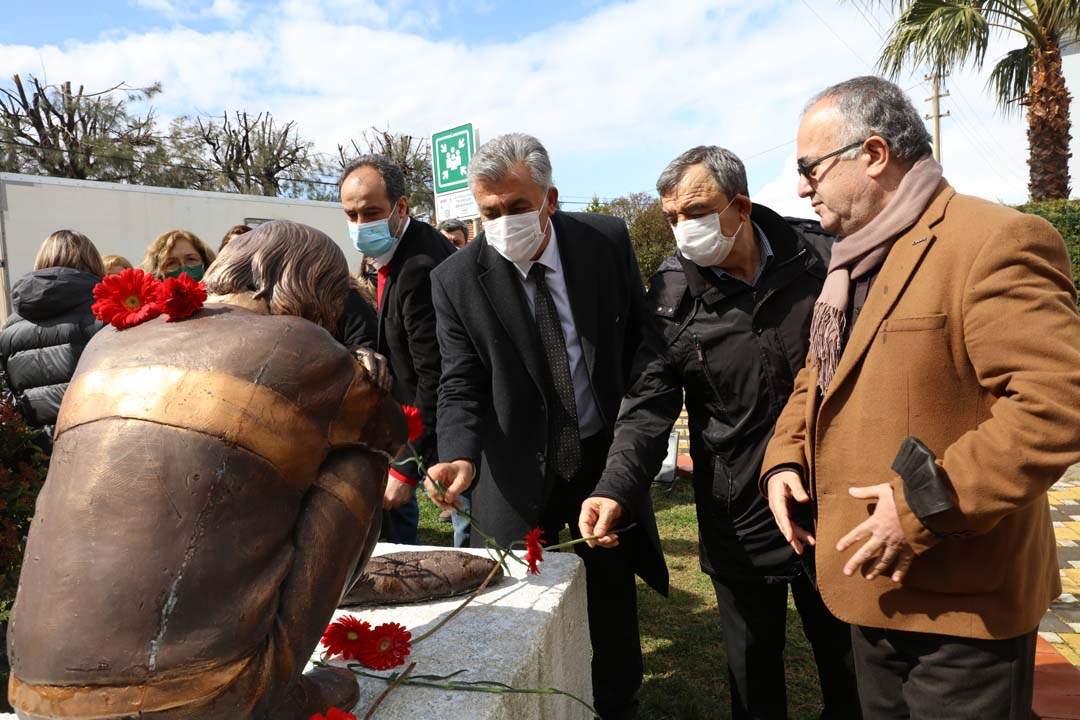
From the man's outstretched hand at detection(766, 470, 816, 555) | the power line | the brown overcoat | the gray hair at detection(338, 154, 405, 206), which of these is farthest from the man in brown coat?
the power line

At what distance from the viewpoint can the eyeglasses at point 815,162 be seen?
1.83 meters

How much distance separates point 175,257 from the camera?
14.3ft

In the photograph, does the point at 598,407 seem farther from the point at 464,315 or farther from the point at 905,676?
the point at 905,676

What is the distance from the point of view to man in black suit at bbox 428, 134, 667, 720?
275 cm

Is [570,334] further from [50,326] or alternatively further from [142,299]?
[50,326]

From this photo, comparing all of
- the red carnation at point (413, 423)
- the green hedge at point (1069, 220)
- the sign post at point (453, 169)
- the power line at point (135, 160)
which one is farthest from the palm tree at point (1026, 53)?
the power line at point (135, 160)

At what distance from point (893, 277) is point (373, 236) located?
2.42 m

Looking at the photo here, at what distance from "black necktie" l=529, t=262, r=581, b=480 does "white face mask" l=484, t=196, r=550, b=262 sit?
27 cm

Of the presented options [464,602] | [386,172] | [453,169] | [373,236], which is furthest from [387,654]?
[453,169]

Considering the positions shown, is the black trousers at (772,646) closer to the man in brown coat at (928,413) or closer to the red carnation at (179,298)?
the man in brown coat at (928,413)

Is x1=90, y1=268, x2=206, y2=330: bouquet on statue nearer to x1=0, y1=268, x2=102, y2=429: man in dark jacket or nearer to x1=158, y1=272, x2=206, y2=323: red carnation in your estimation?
x1=158, y1=272, x2=206, y2=323: red carnation

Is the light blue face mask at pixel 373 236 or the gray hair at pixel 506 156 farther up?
the gray hair at pixel 506 156

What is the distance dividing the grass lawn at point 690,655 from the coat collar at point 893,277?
2.01m

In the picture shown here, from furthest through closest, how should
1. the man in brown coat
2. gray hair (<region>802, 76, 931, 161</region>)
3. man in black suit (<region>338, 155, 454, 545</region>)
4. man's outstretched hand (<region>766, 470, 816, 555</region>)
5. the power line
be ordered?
the power line
man in black suit (<region>338, 155, 454, 545</region>)
man's outstretched hand (<region>766, 470, 816, 555</region>)
gray hair (<region>802, 76, 931, 161</region>)
the man in brown coat
